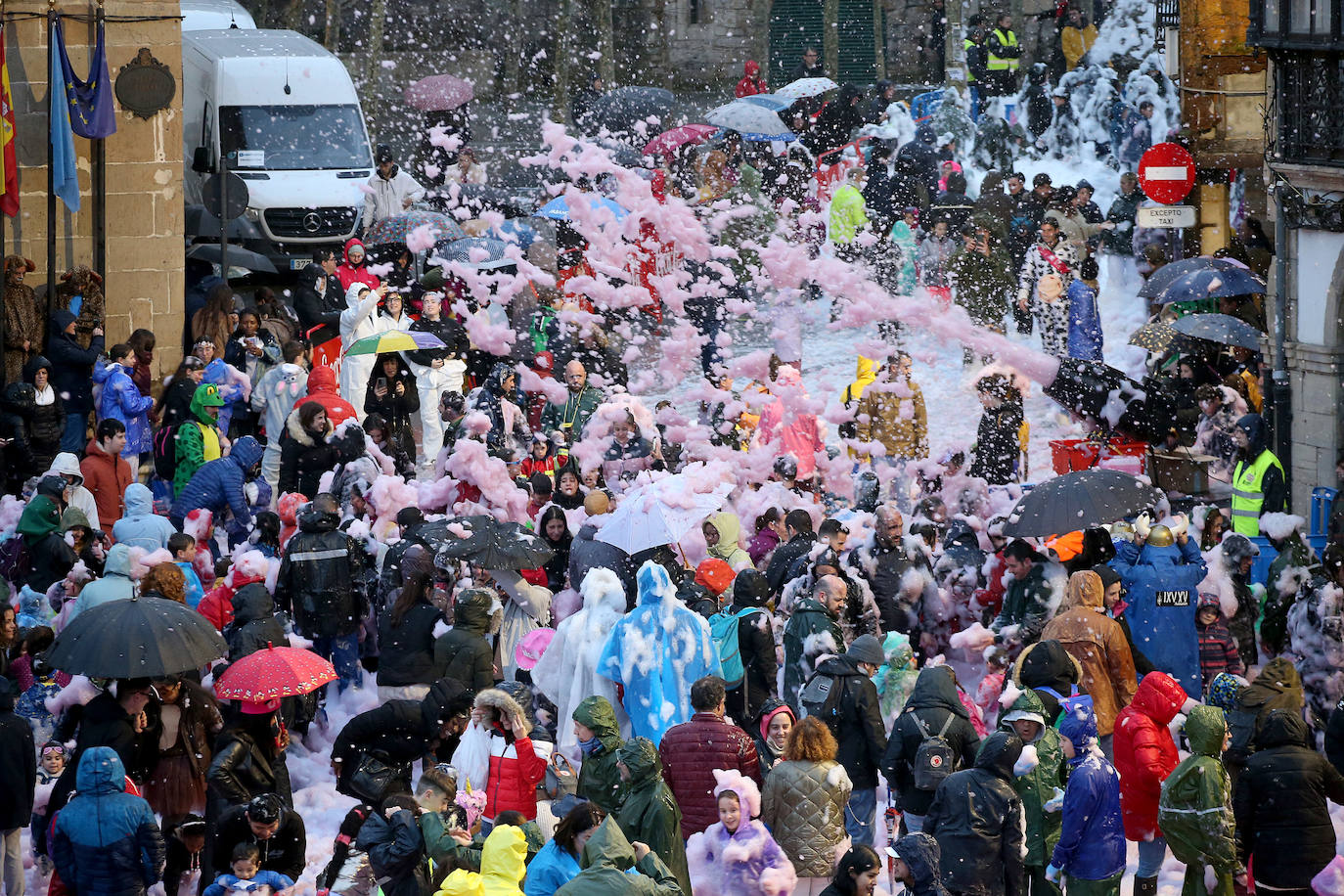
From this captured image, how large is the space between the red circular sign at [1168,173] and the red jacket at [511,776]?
46.5 ft

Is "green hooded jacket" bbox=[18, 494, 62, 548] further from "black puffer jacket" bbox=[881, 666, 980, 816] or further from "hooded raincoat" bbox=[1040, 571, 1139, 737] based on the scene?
"hooded raincoat" bbox=[1040, 571, 1139, 737]

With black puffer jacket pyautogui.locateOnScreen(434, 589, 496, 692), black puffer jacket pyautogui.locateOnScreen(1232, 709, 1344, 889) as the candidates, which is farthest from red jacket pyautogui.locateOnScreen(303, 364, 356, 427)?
black puffer jacket pyautogui.locateOnScreen(1232, 709, 1344, 889)

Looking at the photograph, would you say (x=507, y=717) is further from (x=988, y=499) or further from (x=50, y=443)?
(x=50, y=443)

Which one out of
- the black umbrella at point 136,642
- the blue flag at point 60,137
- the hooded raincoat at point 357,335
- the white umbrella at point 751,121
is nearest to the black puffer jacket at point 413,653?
the black umbrella at point 136,642

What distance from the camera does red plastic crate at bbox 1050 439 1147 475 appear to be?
53.9 feet

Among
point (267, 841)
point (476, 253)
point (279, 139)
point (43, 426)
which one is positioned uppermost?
point (279, 139)

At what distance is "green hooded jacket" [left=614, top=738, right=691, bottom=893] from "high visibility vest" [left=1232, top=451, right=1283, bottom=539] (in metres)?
6.66

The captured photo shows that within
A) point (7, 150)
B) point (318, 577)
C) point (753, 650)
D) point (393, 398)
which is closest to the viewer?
point (753, 650)

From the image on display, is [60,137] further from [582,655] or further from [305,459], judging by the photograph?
[582,655]

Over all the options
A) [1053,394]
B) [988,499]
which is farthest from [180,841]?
[1053,394]

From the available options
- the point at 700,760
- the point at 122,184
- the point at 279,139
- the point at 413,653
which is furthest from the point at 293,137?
the point at 700,760

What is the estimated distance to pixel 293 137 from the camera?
79.0ft

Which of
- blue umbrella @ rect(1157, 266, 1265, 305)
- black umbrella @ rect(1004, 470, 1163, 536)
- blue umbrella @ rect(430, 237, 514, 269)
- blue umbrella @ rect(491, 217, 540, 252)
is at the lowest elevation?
black umbrella @ rect(1004, 470, 1163, 536)

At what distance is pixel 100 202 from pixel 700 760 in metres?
11.0
